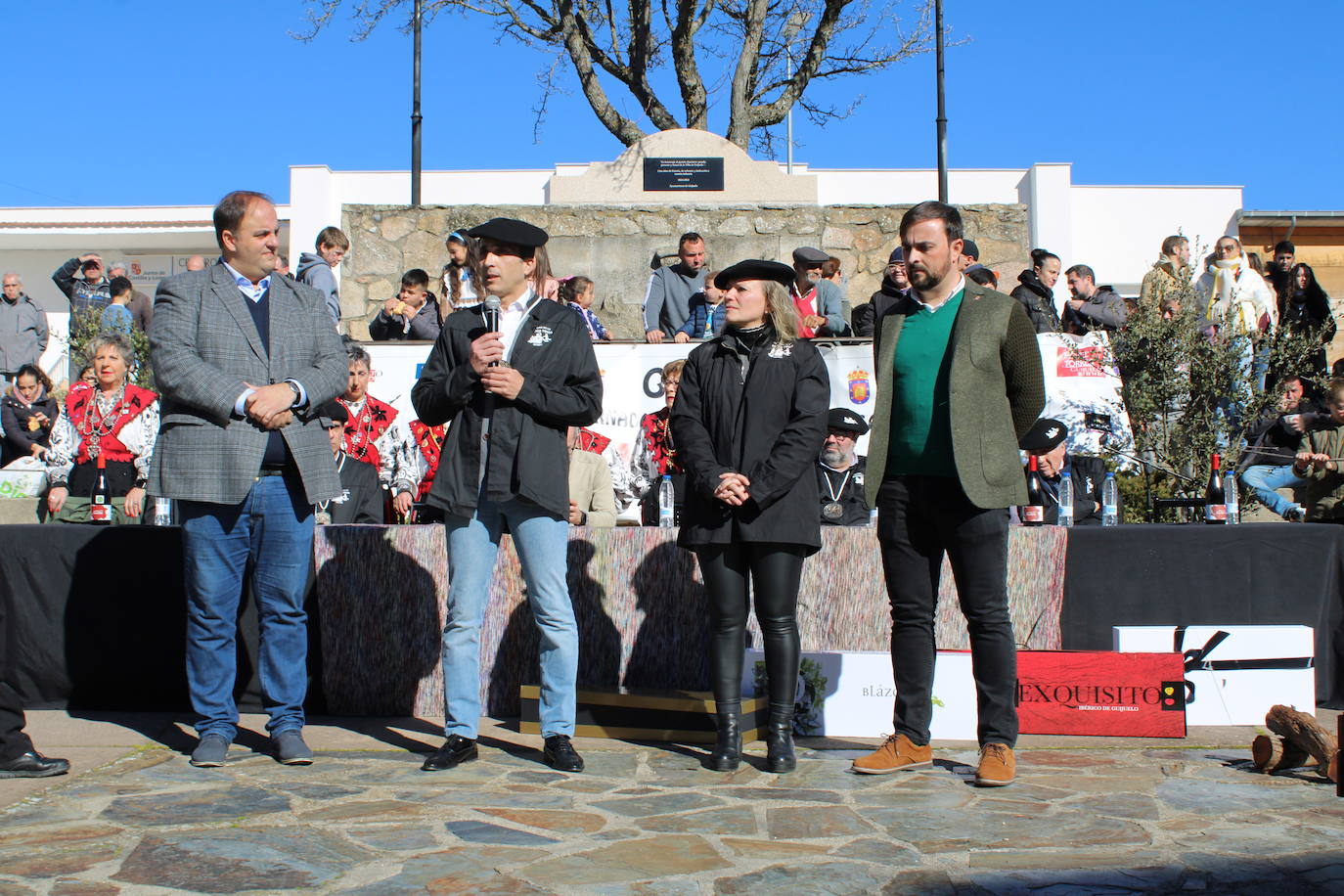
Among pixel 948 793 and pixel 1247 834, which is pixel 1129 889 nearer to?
pixel 1247 834

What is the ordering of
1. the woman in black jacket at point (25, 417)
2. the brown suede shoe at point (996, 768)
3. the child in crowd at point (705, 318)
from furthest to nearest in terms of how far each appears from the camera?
the woman in black jacket at point (25, 417) → the child in crowd at point (705, 318) → the brown suede shoe at point (996, 768)

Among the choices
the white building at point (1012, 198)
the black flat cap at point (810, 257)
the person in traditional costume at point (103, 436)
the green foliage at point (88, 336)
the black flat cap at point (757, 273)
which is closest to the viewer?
the black flat cap at point (757, 273)

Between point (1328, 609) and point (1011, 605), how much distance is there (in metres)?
1.51

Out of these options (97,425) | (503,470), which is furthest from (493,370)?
(97,425)

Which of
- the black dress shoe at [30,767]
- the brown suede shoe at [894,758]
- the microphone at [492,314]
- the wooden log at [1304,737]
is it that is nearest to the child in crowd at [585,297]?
the microphone at [492,314]

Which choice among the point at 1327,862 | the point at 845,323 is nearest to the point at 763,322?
the point at 1327,862

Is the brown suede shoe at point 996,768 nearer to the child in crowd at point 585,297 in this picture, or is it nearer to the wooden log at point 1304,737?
the wooden log at point 1304,737

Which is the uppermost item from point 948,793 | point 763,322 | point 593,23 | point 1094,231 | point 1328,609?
point 593,23

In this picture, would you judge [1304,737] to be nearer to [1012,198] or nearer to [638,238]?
[638,238]

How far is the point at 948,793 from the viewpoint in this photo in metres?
4.07

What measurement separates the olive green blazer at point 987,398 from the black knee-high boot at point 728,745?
3.02ft

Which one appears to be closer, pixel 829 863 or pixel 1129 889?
pixel 1129 889

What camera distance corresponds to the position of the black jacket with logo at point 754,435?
14.5ft

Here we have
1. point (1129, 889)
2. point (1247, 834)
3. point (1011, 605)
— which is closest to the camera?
point (1129, 889)
